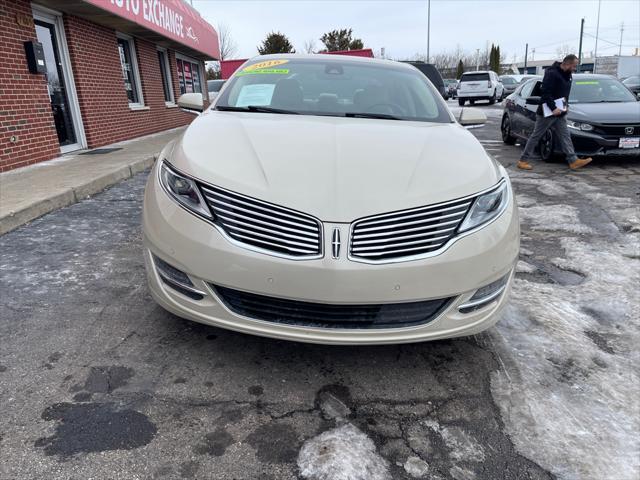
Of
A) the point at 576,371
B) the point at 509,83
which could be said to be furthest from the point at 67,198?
the point at 509,83

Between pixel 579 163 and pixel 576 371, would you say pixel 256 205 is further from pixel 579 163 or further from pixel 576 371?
pixel 579 163

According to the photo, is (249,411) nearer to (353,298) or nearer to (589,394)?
(353,298)

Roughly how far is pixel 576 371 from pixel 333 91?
229 centimetres

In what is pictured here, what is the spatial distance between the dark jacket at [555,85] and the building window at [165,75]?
31.7 feet

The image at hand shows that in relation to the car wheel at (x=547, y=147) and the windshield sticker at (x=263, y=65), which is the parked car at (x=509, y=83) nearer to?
the car wheel at (x=547, y=147)

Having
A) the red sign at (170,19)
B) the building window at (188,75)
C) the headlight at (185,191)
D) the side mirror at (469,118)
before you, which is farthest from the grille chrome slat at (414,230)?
the building window at (188,75)

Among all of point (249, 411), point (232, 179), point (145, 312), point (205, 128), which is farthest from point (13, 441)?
point (205, 128)

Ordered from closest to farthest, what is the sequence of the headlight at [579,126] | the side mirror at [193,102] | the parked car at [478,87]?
the side mirror at [193,102]
the headlight at [579,126]
the parked car at [478,87]

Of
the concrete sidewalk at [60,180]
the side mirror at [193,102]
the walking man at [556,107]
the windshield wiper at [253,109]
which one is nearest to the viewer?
the windshield wiper at [253,109]

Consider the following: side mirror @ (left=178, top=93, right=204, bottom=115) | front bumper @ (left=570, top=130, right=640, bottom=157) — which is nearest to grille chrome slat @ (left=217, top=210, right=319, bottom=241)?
side mirror @ (left=178, top=93, right=204, bottom=115)

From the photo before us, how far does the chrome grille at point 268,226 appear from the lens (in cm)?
196

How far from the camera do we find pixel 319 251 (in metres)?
1.94

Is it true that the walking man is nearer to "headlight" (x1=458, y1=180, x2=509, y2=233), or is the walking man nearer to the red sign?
"headlight" (x1=458, y1=180, x2=509, y2=233)

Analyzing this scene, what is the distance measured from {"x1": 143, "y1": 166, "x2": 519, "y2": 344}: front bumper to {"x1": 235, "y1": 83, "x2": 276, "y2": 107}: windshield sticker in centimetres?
125
